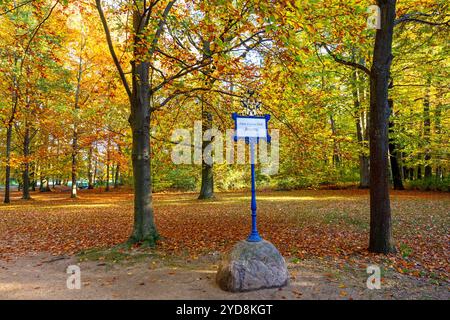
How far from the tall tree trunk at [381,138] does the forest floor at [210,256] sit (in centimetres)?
47

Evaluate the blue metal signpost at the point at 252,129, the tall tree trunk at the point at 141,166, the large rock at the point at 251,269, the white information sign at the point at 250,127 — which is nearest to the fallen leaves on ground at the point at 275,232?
the tall tree trunk at the point at 141,166

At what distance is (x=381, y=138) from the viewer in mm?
6707

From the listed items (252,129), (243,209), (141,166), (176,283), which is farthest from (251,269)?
(243,209)

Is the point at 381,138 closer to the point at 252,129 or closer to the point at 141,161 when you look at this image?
the point at 252,129

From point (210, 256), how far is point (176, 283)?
1660mm

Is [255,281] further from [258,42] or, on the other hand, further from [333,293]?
[258,42]

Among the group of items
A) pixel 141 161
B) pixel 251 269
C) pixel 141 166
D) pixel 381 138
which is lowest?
pixel 251 269

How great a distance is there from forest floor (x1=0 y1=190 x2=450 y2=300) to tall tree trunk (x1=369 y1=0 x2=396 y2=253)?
47 cm

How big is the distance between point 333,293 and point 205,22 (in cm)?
577

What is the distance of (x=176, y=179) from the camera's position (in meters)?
28.3

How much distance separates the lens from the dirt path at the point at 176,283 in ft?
15.3

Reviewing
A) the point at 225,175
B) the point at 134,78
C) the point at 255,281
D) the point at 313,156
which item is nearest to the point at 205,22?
the point at 134,78

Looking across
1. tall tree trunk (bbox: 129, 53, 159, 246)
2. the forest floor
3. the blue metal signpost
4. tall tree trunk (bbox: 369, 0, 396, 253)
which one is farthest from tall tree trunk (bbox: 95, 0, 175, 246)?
tall tree trunk (bbox: 369, 0, 396, 253)

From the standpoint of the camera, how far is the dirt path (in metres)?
4.68
